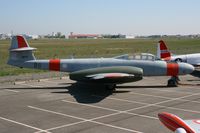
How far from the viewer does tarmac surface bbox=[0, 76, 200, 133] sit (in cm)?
1136

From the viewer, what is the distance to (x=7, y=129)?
36.6 feet

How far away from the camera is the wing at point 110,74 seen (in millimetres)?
17734

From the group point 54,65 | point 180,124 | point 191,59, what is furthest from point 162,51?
point 180,124

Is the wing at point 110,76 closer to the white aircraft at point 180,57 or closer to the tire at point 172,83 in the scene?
the tire at point 172,83

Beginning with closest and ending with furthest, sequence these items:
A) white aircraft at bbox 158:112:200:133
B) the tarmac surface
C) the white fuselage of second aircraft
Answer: white aircraft at bbox 158:112:200:133 < the tarmac surface < the white fuselage of second aircraft

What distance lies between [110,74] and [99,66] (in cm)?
213

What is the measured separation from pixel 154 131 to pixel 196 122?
5.41 metres

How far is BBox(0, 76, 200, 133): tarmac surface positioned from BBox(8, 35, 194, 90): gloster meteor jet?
1.02m

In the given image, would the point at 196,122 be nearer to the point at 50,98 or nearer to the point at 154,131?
the point at 154,131

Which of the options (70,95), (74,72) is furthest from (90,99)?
(74,72)

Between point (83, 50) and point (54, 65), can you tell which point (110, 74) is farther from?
point (83, 50)

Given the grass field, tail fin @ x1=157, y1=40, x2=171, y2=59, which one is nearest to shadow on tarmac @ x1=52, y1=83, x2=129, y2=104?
the grass field

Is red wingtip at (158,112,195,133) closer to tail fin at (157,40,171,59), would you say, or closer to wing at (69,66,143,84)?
wing at (69,66,143,84)

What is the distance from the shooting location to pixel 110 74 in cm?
1795
